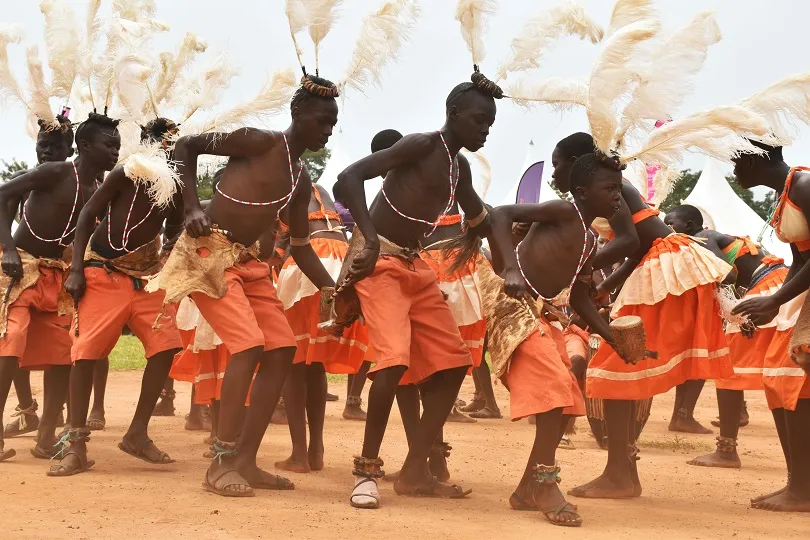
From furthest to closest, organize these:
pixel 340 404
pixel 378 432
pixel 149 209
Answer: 1. pixel 340 404
2. pixel 149 209
3. pixel 378 432

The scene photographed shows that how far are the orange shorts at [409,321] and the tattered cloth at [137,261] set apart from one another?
1576mm

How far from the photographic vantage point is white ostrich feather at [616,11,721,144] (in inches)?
194

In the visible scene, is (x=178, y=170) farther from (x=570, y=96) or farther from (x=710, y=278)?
(x=710, y=278)

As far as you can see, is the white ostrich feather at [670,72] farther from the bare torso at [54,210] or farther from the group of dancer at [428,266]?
the bare torso at [54,210]

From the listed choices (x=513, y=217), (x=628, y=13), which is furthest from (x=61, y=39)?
(x=628, y=13)

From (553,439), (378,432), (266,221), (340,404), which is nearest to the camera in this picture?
(553,439)

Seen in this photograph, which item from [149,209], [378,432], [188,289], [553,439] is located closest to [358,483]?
[378,432]

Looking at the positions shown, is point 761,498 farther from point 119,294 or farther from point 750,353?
point 119,294

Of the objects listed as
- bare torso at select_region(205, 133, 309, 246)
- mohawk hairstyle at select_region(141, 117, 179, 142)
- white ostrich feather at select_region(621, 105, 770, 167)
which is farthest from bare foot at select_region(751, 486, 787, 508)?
mohawk hairstyle at select_region(141, 117, 179, 142)

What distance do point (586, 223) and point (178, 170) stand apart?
2222mm

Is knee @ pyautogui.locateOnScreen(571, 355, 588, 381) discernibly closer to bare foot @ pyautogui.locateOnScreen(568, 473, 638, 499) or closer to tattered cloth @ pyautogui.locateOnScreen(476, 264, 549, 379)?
bare foot @ pyautogui.locateOnScreen(568, 473, 638, 499)

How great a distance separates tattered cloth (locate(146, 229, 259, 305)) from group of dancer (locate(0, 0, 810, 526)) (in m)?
0.01

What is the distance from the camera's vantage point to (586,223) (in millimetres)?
5031

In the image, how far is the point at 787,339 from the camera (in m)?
5.12
